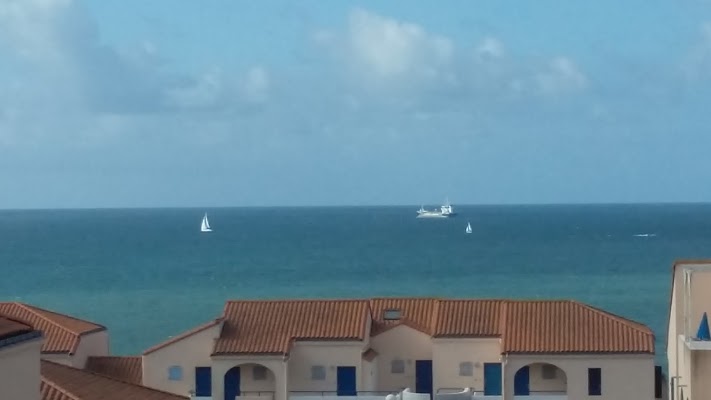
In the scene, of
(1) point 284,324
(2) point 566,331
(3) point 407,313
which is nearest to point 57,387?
(1) point 284,324

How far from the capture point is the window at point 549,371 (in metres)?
36.8

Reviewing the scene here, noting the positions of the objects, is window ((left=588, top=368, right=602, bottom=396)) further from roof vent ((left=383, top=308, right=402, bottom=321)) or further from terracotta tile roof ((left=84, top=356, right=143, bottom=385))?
terracotta tile roof ((left=84, top=356, right=143, bottom=385))

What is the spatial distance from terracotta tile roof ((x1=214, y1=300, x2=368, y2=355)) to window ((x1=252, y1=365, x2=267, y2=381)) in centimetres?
71

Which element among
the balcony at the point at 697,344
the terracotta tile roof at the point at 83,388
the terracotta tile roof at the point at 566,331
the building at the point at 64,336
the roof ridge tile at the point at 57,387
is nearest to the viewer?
the roof ridge tile at the point at 57,387

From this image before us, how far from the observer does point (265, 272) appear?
132 m

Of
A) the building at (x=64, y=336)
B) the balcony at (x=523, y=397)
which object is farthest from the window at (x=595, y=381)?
the building at (x=64, y=336)

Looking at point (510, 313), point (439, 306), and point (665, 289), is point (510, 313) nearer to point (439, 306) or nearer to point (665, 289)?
point (439, 306)

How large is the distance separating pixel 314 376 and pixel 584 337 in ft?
25.5

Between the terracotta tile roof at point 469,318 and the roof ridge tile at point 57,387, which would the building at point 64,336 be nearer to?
the terracotta tile roof at point 469,318

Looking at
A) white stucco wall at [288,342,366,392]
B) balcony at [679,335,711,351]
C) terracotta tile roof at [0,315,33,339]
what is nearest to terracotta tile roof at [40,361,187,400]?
terracotta tile roof at [0,315,33,339]

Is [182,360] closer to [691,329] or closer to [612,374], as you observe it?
[612,374]

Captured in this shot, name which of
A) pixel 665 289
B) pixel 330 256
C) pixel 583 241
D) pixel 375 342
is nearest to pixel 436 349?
pixel 375 342

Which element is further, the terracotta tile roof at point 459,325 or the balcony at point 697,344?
the terracotta tile roof at point 459,325

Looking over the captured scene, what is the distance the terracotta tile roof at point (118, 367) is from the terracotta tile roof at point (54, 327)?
0.94m
